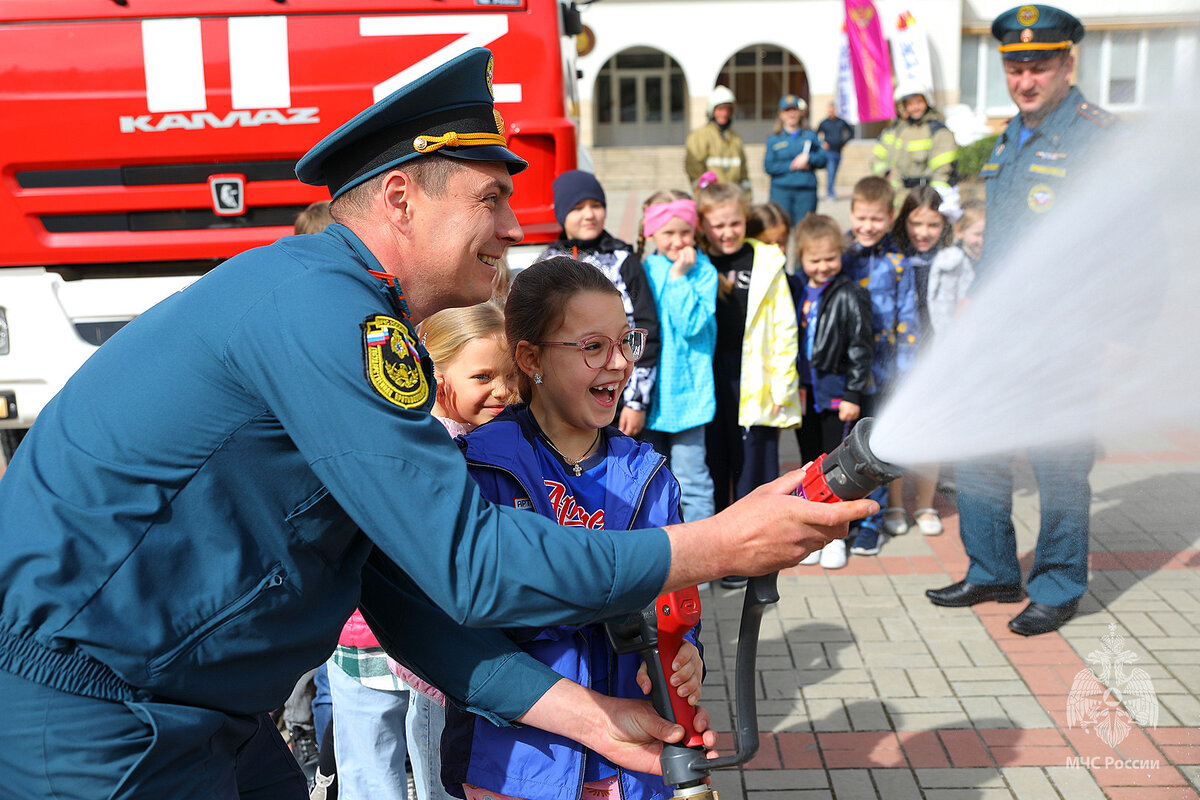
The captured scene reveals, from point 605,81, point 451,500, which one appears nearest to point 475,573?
point 451,500

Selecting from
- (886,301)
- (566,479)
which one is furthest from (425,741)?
(886,301)

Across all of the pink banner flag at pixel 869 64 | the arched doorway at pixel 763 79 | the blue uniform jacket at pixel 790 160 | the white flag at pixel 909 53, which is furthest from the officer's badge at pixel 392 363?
the arched doorway at pixel 763 79

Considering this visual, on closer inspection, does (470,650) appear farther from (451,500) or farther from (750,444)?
(750,444)

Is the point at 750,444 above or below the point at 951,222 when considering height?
below

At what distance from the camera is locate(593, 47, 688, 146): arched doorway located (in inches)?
1252

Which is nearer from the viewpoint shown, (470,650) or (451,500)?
(451,500)

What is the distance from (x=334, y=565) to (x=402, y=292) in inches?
20.0

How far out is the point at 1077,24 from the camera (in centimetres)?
457

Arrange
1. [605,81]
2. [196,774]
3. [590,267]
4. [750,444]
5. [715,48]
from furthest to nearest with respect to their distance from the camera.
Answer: [605,81] → [715,48] → [750,444] → [590,267] → [196,774]

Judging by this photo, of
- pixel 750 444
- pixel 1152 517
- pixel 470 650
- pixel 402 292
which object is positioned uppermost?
pixel 402 292

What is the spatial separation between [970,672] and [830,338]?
185cm

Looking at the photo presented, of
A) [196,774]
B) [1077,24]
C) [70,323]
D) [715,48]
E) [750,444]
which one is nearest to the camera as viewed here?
[196,774]

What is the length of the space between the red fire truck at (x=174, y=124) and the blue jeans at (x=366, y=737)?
9.12 ft

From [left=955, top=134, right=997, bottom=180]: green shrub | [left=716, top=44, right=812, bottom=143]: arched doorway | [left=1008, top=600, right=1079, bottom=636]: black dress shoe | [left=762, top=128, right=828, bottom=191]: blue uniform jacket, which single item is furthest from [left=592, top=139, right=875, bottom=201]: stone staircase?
[left=1008, top=600, right=1079, bottom=636]: black dress shoe
